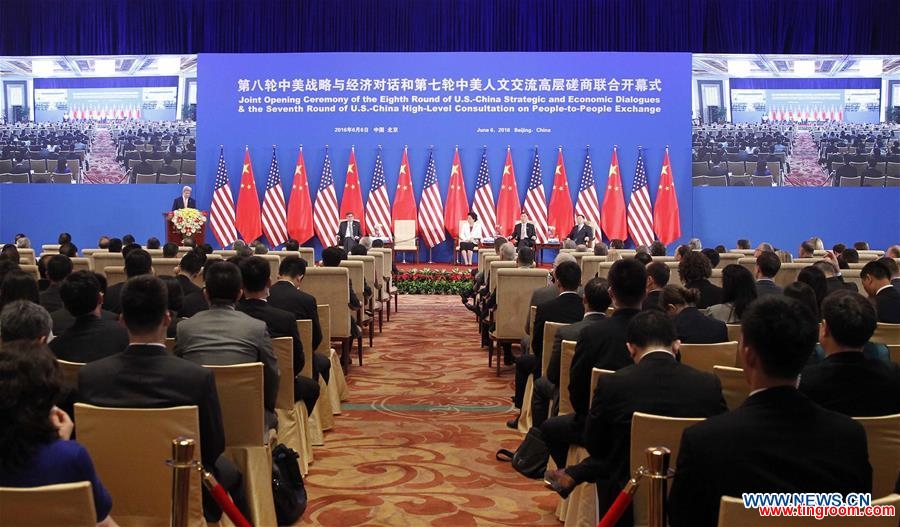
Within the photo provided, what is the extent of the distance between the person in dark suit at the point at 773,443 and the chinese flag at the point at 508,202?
43.0 feet

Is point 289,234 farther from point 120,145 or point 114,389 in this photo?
point 114,389

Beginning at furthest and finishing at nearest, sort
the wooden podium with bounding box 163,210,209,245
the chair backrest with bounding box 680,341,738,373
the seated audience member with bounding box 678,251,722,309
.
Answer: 1. the wooden podium with bounding box 163,210,209,245
2. the seated audience member with bounding box 678,251,722,309
3. the chair backrest with bounding box 680,341,738,373

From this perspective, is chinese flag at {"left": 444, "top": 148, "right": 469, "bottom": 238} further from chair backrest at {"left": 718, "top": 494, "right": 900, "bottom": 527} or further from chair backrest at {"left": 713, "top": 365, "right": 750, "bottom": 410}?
chair backrest at {"left": 718, "top": 494, "right": 900, "bottom": 527}

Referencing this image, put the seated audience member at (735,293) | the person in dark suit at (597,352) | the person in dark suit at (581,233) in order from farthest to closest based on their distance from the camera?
the person in dark suit at (581,233) → the seated audience member at (735,293) → the person in dark suit at (597,352)

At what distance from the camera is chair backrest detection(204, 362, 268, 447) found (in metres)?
3.32

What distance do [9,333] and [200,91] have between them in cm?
1348

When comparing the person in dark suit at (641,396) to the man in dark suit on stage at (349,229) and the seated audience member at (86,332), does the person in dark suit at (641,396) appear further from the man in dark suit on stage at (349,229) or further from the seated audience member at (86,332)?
the man in dark suit on stage at (349,229)

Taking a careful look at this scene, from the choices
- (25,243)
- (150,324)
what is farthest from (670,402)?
(25,243)

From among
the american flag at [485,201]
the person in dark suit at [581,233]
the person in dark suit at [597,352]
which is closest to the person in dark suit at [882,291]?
the person in dark suit at [597,352]

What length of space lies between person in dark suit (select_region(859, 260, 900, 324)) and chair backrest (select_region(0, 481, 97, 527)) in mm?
4674

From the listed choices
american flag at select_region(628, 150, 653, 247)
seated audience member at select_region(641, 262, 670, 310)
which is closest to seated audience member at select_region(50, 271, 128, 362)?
seated audience member at select_region(641, 262, 670, 310)

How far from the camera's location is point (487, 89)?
15.5 m

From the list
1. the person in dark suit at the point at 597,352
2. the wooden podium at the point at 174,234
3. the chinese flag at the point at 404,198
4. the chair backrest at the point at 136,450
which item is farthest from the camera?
the chinese flag at the point at 404,198

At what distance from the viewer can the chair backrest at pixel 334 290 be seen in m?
6.82
